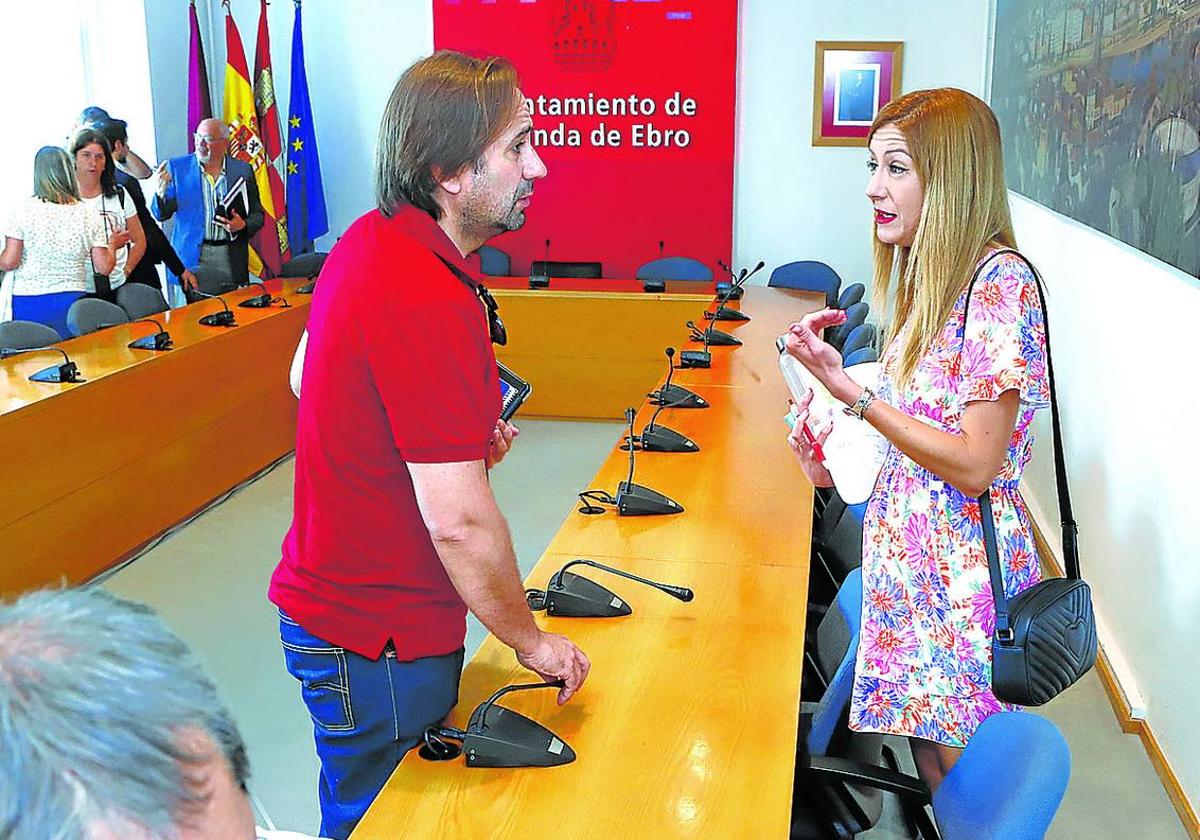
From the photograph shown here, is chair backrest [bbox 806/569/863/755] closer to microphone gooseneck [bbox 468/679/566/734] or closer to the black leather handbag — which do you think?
the black leather handbag

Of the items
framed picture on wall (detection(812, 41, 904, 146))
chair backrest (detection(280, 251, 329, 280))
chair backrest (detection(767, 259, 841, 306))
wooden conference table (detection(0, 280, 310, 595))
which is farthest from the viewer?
framed picture on wall (detection(812, 41, 904, 146))

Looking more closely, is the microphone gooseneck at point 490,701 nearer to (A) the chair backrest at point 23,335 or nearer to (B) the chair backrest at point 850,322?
(A) the chair backrest at point 23,335

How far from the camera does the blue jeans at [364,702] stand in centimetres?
208

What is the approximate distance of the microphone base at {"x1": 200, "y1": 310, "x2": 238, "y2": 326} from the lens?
239 inches

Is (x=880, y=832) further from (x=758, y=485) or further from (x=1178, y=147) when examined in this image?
(x=1178, y=147)

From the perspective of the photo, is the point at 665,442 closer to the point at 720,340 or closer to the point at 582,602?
the point at 582,602

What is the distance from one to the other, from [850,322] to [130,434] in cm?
368

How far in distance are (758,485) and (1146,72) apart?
1.78m

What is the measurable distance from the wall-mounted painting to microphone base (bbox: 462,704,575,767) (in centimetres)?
227

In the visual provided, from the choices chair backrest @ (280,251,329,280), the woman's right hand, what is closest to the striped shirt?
chair backrest @ (280,251,329,280)

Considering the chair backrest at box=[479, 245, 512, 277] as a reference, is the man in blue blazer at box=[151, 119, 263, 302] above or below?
above

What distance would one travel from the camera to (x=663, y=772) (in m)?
1.99

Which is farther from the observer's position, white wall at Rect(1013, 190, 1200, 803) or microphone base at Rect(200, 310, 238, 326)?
microphone base at Rect(200, 310, 238, 326)

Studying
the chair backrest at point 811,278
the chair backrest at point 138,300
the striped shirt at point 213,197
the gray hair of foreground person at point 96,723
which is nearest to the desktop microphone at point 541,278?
the chair backrest at point 811,278
